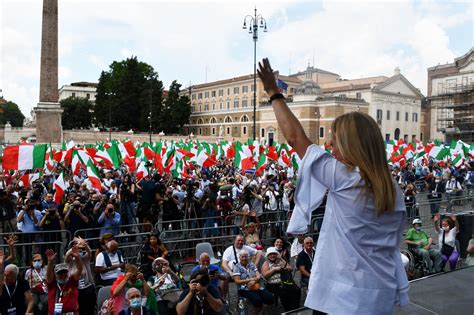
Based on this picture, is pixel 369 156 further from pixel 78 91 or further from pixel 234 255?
pixel 78 91

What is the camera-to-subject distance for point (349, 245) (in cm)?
164

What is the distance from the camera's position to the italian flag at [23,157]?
11.8 metres

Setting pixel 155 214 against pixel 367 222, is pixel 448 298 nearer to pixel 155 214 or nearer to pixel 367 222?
pixel 367 222

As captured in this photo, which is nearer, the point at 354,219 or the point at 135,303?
the point at 354,219

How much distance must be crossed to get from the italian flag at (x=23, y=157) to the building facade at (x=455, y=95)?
169ft

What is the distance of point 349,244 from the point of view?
1.64 m

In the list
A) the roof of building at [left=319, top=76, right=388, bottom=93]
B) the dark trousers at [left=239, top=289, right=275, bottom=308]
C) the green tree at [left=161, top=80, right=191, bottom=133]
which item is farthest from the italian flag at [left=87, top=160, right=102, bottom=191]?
the roof of building at [left=319, top=76, right=388, bottom=93]

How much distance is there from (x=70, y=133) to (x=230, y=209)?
181 ft

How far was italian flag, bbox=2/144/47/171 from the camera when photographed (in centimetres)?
1179

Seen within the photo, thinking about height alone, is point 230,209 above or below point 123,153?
below

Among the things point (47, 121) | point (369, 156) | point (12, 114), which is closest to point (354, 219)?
point (369, 156)

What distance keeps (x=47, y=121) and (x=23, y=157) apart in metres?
23.1

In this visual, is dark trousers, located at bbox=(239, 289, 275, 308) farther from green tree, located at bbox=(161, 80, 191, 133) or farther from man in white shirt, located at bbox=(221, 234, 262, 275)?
green tree, located at bbox=(161, 80, 191, 133)

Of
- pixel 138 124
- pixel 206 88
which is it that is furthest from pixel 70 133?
pixel 206 88
